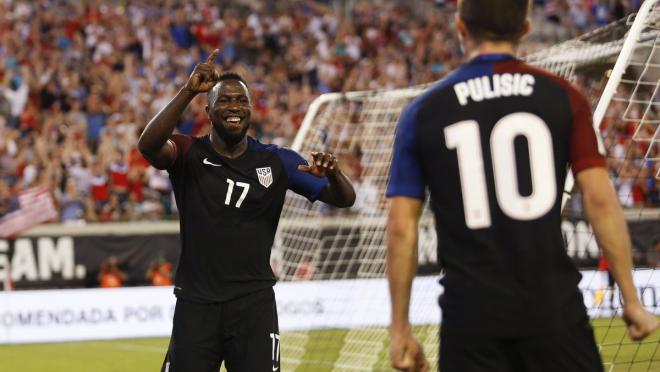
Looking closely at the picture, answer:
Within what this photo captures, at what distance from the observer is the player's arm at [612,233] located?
11.9 feet

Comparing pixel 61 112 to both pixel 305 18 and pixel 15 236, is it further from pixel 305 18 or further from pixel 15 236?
pixel 305 18

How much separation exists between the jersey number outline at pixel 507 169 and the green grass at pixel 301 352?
7668 millimetres

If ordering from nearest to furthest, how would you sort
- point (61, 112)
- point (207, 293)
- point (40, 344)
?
1. point (207, 293)
2. point (40, 344)
3. point (61, 112)

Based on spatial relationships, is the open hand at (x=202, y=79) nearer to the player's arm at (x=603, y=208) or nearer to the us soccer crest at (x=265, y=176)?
the us soccer crest at (x=265, y=176)

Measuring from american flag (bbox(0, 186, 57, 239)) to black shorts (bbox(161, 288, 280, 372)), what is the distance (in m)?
11.1

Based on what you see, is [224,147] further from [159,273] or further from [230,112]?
[159,273]

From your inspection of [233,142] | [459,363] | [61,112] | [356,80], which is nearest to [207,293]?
[233,142]

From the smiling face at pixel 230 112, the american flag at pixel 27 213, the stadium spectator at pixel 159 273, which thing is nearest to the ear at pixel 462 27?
the smiling face at pixel 230 112

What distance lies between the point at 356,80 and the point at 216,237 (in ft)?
64.4

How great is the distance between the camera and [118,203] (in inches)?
722

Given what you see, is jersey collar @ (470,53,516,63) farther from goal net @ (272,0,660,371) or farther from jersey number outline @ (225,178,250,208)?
goal net @ (272,0,660,371)

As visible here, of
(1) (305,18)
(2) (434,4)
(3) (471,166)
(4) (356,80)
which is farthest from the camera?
(2) (434,4)

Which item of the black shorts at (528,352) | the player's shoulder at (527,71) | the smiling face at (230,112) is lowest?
the black shorts at (528,352)

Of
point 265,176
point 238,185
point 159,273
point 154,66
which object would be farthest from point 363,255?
point 154,66
